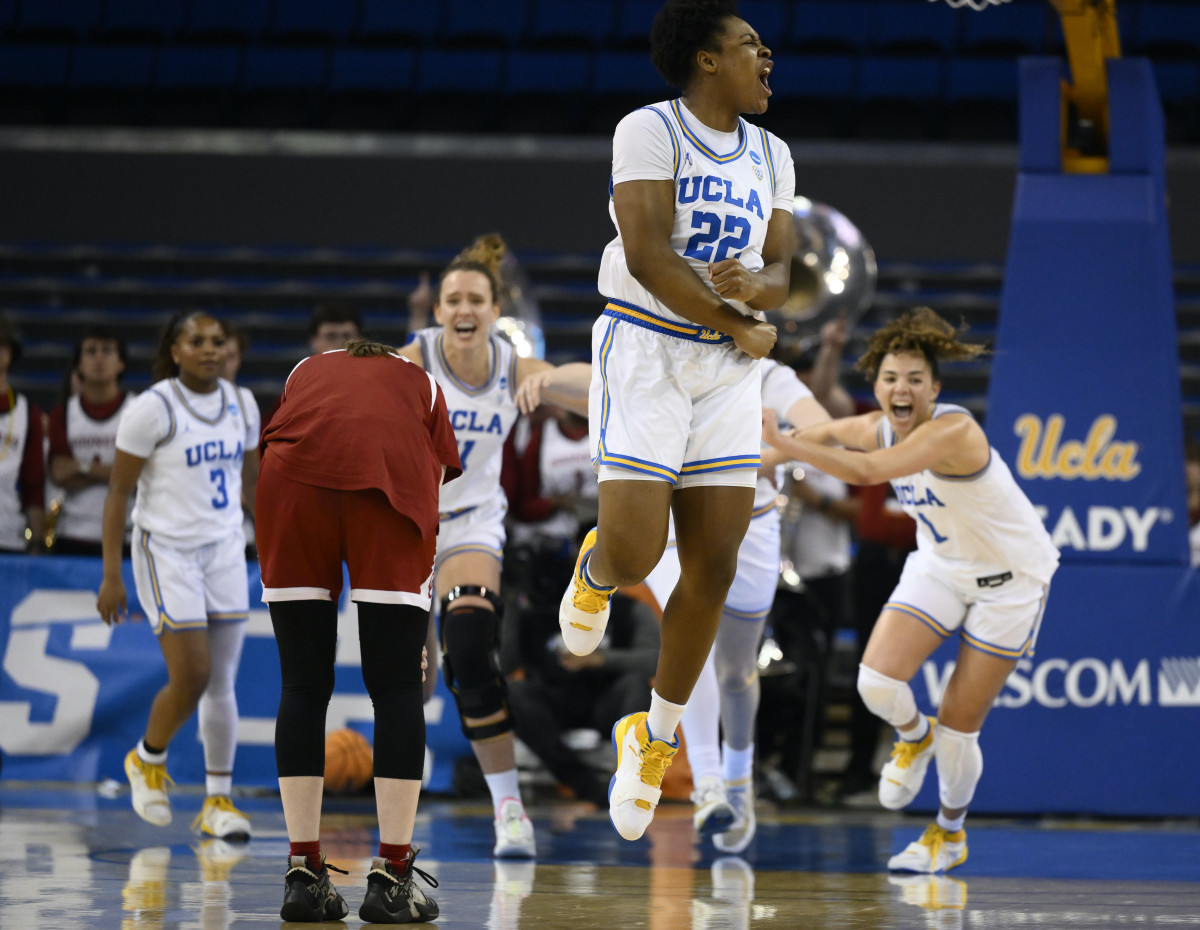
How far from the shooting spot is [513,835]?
5.07 meters

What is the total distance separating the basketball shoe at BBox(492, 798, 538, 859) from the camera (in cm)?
507

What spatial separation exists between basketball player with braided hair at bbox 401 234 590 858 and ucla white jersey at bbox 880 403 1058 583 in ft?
4.92

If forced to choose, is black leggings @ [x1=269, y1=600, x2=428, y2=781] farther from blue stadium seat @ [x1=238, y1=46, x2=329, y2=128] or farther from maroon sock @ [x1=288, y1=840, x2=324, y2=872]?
blue stadium seat @ [x1=238, y1=46, x2=329, y2=128]

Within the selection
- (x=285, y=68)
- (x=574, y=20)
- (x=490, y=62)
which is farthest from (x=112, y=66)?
(x=574, y=20)

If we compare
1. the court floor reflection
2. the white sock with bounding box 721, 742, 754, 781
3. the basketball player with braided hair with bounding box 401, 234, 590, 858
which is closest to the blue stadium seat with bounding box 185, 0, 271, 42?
the court floor reflection

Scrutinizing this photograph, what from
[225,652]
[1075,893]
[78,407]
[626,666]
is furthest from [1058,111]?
[78,407]

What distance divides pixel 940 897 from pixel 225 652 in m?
3.04

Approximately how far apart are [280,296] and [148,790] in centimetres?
912

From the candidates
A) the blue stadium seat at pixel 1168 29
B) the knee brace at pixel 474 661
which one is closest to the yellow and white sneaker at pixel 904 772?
the knee brace at pixel 474 661

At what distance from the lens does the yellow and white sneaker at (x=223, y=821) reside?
5.50 metres

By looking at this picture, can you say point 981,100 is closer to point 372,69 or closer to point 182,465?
point 372,69

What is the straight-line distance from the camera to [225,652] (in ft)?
19.1

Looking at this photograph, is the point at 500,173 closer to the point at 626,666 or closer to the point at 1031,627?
the point at 626,666

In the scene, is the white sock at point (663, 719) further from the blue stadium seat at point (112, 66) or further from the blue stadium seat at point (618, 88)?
the blue stadium seat at point (112, 66)
